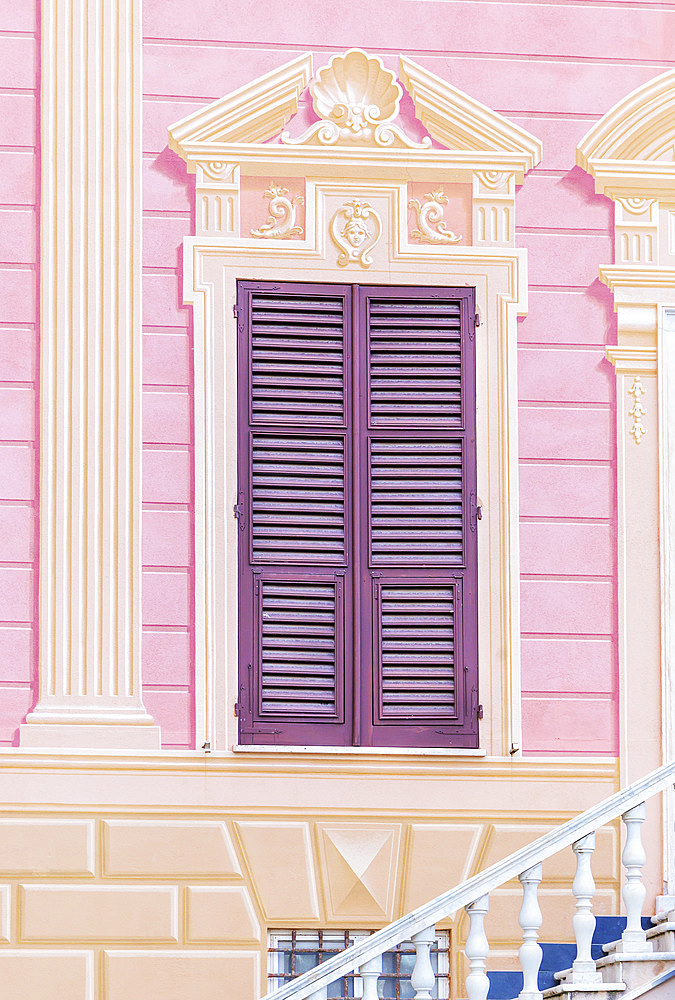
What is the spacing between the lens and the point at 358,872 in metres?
8.30

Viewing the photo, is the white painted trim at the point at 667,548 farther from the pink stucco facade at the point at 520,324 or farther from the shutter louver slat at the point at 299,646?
the shutter louver slat at the point at 299,646

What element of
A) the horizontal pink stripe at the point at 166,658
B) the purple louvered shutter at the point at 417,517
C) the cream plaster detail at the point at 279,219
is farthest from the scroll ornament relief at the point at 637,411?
the horizontal pink stripe at the point at 166,658

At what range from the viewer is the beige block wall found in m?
8.11

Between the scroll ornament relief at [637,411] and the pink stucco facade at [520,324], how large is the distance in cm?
10

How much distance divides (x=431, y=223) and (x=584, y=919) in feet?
11.2

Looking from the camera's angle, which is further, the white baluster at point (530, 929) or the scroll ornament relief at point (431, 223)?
the scroll ornament relief at point (431, 223)

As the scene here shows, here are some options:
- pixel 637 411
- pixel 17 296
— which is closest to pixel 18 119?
pixel 17 296

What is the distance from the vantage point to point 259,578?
8.55m

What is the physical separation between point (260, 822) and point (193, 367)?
2124 mm

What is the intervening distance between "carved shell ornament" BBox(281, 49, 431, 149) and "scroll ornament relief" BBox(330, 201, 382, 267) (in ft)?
1.08

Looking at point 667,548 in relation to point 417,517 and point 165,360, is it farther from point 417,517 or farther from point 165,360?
point 165,360

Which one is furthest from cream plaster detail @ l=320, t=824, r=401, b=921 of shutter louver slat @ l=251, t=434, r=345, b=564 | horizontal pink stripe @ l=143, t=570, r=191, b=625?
shutter louver slat @ l=251, t=434, r=345, b=564

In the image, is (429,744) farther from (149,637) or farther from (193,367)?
(193,367)

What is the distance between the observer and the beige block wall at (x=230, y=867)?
8.11m
